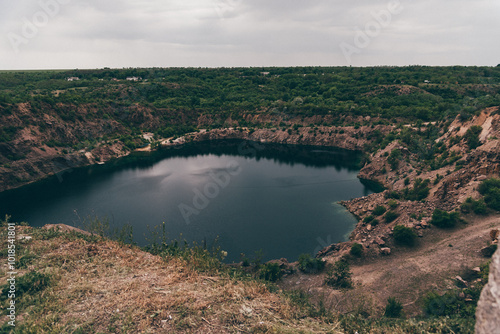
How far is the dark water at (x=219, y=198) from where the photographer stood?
32594 millimetres

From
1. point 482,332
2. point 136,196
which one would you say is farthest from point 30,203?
point 482,332

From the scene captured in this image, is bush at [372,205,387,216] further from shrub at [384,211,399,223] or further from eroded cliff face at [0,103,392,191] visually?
eroded cliff face at [0,103,392,191]

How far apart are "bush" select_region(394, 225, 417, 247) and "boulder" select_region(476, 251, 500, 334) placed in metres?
20.2

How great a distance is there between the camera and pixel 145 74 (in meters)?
158

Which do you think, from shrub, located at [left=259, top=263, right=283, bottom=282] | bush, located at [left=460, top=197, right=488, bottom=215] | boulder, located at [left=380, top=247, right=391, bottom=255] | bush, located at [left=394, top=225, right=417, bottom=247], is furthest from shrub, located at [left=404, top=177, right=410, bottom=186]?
shrub, located at [left=259, top=263, right=283, bottom=282]

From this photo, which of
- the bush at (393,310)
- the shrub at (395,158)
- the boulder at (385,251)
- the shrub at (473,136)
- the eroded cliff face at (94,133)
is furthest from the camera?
the eroded cliff face at (94,133)

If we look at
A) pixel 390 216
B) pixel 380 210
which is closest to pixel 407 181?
pixel 380 210

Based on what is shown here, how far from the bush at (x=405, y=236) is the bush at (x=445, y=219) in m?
2.85

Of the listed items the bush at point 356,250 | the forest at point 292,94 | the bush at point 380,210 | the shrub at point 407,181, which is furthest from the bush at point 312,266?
the forest at point 292,94

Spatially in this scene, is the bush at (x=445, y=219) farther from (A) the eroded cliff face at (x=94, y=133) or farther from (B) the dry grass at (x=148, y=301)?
(A) the eroded cliff face at (x=94, y=133)

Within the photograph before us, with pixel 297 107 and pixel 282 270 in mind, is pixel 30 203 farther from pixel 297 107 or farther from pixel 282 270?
pixel 297 107

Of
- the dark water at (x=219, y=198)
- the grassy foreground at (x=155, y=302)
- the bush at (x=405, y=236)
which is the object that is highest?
the grassy foreground at (x=155, y=302)

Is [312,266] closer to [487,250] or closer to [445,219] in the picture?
[487,250]

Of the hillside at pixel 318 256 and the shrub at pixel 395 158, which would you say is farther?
the shrub at pixel 395 158
